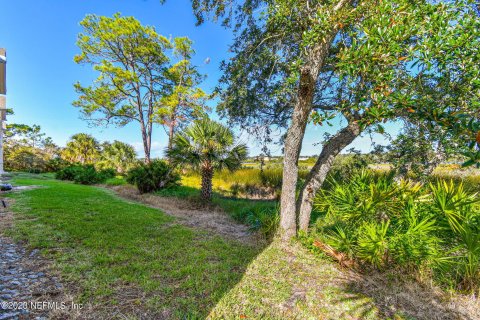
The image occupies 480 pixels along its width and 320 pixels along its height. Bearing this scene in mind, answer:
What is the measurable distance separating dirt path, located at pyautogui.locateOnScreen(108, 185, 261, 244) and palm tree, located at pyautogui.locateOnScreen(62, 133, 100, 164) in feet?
62.6

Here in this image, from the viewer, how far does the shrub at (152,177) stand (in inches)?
397

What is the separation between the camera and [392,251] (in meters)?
3.08

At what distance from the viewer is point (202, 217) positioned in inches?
259

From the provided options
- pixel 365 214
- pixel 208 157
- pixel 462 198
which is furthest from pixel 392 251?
pixel 208 157

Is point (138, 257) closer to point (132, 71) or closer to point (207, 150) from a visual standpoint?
point (207, 150)

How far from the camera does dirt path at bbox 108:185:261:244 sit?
16.7 ft

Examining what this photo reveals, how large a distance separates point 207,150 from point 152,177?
13.8ft

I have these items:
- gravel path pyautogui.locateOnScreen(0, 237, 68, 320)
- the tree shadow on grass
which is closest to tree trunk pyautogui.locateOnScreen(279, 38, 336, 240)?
the tree shadow on grass

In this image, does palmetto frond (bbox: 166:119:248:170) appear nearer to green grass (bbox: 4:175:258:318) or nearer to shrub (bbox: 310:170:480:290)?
green grass (bbox: 4:175:258:318)

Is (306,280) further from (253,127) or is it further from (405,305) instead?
(253,127)

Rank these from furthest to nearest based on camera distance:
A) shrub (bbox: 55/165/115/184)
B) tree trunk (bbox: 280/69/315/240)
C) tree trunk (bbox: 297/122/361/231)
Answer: shrub (bbox: 55/165/115/184) < tree trunk (bbox: 297/122/361/231) < tree trunk (bbox: 280/69/315/240)

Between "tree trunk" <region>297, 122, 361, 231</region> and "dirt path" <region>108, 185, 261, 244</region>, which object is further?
Result: "dirt path" <region>108, 185, 261, 244</region>

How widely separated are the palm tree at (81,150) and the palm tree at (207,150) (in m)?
21.3

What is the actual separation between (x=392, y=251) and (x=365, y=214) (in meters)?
0.65
